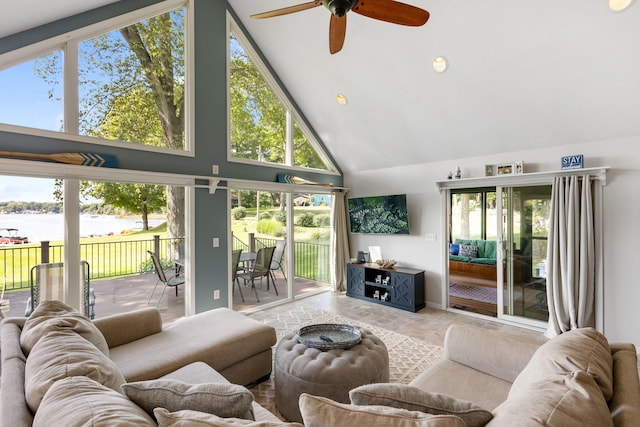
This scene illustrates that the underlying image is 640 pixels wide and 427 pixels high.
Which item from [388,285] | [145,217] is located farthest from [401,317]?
[145,217]

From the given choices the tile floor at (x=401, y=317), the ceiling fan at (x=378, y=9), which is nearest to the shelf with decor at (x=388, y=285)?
the tile floor at (x=401, y=317)

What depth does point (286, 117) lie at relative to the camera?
5391 mm

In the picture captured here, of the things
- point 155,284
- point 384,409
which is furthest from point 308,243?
point 384,409

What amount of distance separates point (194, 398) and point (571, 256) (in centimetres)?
413

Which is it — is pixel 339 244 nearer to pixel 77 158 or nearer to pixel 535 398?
pixel 77 158

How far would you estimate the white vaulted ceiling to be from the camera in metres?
2.79

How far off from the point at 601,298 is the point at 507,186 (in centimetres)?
166

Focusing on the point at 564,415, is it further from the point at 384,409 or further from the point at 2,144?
the point at 2,144

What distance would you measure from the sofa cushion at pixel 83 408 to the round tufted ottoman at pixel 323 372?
125cm

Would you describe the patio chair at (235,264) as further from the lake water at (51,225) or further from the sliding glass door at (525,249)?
the sliding glass door at (525,249)

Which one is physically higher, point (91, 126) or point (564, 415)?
point (91, 126)

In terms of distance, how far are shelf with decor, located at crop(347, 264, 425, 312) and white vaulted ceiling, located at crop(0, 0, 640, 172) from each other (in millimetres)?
1874

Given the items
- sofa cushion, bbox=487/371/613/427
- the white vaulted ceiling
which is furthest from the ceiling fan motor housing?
sofa cushion, bbox=487/371/613/427

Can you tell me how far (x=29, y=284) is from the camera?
3055mm
